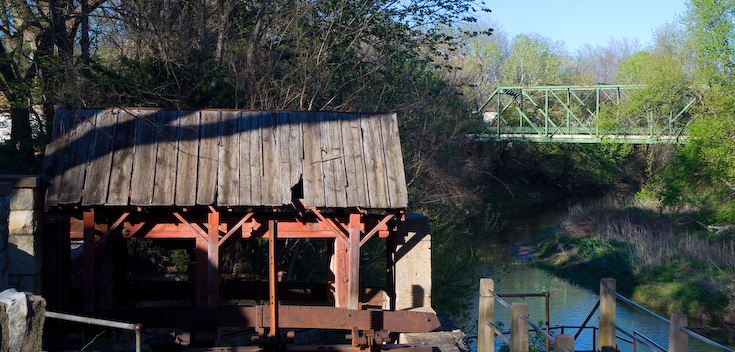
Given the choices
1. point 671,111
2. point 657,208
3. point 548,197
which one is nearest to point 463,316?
point 657,208

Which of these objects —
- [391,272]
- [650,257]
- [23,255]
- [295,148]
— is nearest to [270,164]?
[295,148]

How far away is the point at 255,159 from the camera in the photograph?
1053 cm

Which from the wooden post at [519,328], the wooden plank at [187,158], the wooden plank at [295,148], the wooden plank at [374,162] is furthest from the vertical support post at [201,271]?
the wooden post at [519,328]

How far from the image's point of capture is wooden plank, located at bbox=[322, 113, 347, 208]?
403 inches

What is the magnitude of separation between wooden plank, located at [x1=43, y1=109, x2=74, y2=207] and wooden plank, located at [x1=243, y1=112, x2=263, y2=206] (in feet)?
8.22

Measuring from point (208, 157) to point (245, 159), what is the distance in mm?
514

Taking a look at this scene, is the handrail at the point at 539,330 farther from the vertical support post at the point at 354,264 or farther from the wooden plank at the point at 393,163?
the vertical support post at the point at 354,264

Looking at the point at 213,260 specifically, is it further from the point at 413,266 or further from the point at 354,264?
the point at 413,266

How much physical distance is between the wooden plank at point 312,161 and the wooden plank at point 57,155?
10.7 feet

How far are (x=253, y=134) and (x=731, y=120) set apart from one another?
2355cm

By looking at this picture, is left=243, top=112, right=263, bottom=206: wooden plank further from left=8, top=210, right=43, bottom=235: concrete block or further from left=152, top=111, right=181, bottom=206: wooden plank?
left=8, top=210, right=43, bottom=235: concrete block

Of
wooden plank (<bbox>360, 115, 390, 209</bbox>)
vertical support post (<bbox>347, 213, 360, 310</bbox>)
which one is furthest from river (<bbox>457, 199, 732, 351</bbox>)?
wooden plank (<bbox>360, 115, 390, 209</bbox>)

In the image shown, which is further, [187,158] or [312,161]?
[312,161]

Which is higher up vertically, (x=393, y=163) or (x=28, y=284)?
(x=393, y=163)
